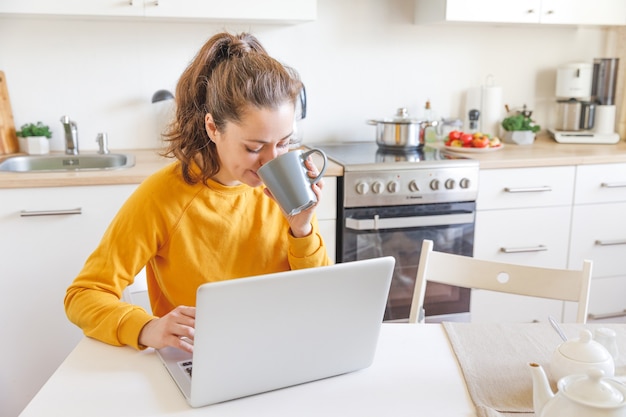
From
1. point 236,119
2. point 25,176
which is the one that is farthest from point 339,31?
point 236,119

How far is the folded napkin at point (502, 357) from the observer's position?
99 cm

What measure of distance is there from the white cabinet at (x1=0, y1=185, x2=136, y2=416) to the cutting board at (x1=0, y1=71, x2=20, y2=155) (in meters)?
0.52

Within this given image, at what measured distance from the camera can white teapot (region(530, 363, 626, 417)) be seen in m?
0.75

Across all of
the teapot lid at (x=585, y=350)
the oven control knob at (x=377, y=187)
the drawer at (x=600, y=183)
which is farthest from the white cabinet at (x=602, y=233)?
the teapot lid at (x=585, y=350)

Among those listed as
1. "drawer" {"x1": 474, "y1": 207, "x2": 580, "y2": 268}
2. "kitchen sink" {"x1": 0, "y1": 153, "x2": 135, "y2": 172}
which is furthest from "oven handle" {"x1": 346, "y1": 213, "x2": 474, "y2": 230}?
"kitchen sink" {"x1": 0, "y1": 153, "x2": 135, "y2": 172}

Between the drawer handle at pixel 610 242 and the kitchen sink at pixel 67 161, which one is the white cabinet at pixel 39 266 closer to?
the kitchen sink at pixel 67 161

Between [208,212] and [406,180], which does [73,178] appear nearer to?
[208,212]

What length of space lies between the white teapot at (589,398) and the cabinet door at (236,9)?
6.58 feet

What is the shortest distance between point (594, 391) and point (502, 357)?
1.21ft

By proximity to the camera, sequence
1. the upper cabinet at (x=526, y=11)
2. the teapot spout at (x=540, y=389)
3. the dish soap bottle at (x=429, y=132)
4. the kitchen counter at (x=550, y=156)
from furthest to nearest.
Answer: the dish soap bottle at (x=429, y=132), the upper cabinet at (x=526, y=11), the kitchen counter at (x=550, y=156), the teapot spout at (x=540, y=389)

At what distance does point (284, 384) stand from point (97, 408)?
11.0 inches

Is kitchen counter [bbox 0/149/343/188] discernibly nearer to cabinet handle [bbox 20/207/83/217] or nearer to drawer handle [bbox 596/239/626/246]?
cabinet handle [bbox 20/207/83/217]

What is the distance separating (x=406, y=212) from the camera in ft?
8.21

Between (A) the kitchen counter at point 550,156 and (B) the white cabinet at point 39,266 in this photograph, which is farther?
(A) the kitchen counter at point 550,156
